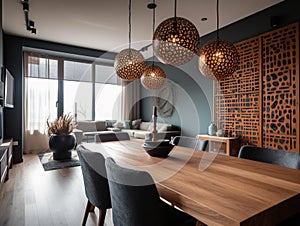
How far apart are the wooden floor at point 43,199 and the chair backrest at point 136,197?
3.85 ft

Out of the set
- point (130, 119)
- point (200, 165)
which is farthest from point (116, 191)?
point (130, 119)

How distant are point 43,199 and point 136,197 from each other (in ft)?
6.99

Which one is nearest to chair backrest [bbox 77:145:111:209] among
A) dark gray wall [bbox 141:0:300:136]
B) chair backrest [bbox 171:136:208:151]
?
chair backrest [bbox 171:136:208:151]

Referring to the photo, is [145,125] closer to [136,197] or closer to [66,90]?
[66,90]

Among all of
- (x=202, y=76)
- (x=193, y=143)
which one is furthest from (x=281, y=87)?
(x=193, y=143)

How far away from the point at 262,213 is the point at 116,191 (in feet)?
2.32

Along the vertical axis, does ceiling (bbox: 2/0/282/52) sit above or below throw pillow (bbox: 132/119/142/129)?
above

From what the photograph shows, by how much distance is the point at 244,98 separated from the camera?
151 inches

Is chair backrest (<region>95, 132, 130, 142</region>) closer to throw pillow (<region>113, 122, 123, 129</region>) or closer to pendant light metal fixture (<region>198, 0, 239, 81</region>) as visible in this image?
pendant light metal fixture (<region>198, 0, 239, 81</region>)

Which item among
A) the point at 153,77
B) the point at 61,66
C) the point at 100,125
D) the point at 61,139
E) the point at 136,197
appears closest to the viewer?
the point at 136,197

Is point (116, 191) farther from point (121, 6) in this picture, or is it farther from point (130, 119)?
point (130, 119)

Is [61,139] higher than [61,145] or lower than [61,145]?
higher

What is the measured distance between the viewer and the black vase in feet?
14.8

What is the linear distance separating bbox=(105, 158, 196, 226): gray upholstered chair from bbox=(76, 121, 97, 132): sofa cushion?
567 centimetres
